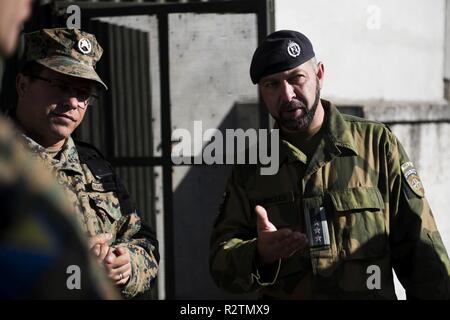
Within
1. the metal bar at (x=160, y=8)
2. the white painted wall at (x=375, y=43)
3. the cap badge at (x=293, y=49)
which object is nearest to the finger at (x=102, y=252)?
the cap badge at (x=293, y=49)

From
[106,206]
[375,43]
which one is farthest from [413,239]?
[375,43]

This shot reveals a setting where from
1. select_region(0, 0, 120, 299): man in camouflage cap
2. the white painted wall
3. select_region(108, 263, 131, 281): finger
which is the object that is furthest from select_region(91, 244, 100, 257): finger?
the white painted wall

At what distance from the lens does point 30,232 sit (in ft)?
2.85

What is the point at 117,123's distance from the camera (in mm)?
4527

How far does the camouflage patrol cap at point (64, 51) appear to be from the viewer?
262 centimetres

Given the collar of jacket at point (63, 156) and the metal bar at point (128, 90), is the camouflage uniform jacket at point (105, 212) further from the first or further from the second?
the metal bar at point (128, 90)

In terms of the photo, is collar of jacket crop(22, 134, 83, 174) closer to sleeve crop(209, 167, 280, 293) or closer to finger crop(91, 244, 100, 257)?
finger crop(91, 244, 100, 257)

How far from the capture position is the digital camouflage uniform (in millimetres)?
856

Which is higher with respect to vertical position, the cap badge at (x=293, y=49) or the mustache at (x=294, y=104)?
the cap badge at (x=293, y=49)

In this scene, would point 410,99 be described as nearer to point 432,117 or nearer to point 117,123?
point 432,117
